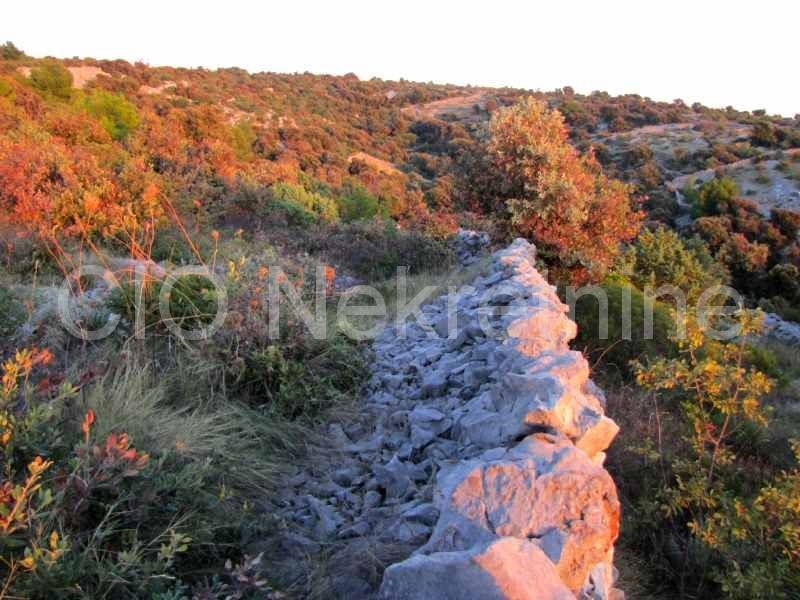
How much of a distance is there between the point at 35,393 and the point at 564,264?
687 centimetres

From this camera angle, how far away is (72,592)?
176cm

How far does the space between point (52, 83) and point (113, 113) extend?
5.62 meters

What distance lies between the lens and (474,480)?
2010 mm

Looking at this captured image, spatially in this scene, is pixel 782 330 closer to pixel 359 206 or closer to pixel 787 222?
pixel 787 222

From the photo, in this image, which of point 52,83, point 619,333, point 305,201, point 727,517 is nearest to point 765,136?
point 305,201

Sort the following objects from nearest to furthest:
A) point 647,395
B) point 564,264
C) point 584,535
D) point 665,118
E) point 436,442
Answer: point 584,535 < point 436,442 < point 647,395 < point 564,264 < point 665,118

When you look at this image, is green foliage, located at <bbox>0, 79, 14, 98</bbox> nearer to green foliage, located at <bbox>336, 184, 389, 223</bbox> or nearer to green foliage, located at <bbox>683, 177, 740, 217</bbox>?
green foliage, located at <bbox>336, 184, 389, 223</bbox>

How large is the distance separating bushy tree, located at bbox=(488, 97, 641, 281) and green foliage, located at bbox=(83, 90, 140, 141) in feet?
38.5

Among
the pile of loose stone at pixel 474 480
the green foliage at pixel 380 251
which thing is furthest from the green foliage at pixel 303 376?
the green foliage at pixel 380 251

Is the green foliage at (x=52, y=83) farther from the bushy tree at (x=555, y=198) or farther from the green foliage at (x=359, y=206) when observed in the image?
the bushy tree at (x=555, y=198)

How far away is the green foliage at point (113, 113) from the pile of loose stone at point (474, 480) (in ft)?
49.5

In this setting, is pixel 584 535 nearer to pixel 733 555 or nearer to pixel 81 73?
pixel 733 555

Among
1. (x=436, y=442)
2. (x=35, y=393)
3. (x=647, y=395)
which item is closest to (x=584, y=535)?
(x=436, y=442)

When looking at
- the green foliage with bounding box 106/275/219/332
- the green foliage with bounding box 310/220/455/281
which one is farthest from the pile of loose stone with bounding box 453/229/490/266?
the green foliage with bounding box 106/275/219/332
